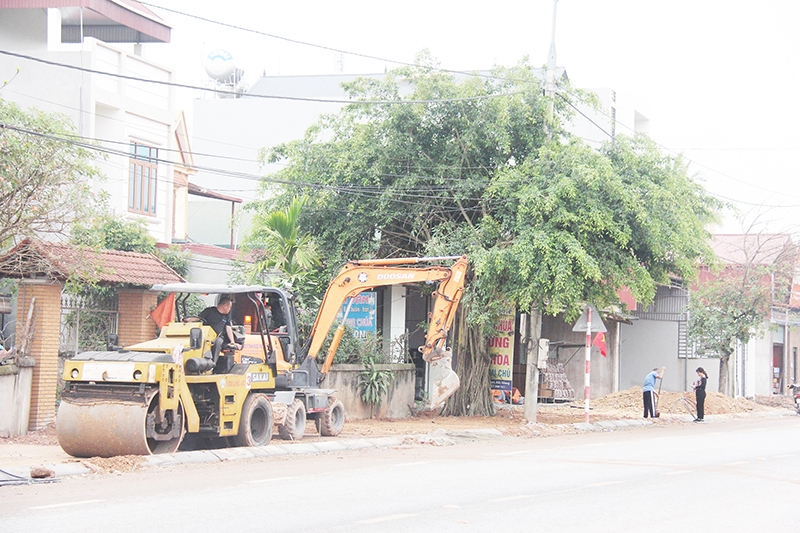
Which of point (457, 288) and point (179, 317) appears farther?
point (457, 288)

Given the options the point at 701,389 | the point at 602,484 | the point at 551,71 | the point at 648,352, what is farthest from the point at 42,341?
the point at 648,352

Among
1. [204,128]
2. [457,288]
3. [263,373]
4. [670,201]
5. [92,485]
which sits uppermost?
[204,128]

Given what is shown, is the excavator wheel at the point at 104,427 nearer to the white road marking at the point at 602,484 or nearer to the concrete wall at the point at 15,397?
the concrete wall at the point at 15,397

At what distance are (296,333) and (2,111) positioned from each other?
21.8ft

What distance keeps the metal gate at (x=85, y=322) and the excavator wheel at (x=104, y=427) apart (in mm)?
5293

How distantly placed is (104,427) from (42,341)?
173 inches

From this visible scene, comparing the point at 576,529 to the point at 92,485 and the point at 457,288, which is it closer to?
the point at 92,485

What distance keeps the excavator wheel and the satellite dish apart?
37812 millimetres

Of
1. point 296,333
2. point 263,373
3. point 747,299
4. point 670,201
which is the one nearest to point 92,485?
point 263,373

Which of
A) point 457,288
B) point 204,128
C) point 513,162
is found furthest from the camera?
point 204,128

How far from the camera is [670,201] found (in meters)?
23.0

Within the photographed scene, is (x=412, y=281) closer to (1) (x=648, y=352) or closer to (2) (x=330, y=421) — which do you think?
(2) (x=330, y=421)

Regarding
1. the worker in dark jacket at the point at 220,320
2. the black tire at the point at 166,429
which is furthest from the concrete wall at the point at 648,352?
the black tire at the point at 166,429

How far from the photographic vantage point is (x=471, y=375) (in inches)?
1045
